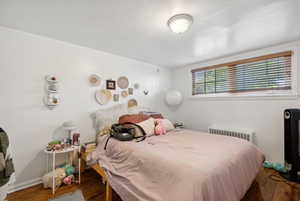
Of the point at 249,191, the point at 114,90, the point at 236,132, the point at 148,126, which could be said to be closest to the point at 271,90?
the point at 236,132

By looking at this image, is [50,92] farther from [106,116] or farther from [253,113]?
[253,113]

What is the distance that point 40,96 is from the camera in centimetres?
197

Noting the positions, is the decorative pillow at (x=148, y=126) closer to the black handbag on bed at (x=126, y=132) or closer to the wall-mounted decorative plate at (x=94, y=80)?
the black handbag on bed at (x=126, y=132)

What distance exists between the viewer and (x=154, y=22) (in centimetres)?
163

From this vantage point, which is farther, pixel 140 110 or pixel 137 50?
pixel 140 110

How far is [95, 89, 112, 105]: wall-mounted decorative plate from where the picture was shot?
8.30 feet

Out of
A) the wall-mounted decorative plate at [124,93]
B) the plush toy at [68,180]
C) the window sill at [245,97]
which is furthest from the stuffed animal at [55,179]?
the window sill at [245,97]

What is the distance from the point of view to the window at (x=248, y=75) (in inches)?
91.4

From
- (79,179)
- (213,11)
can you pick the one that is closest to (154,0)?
(213,11)

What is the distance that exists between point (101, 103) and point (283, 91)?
3.46 metres

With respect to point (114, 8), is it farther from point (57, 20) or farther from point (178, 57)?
point (178, 57)

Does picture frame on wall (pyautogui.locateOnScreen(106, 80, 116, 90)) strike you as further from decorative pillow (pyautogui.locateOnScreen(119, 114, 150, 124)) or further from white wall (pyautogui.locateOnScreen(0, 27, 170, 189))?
decorative pillow (pyautogui.locateOnScreen(119, 114, 150, 124))

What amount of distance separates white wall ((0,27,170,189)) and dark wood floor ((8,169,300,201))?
25 cm

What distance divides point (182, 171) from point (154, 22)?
1711 millimetres
